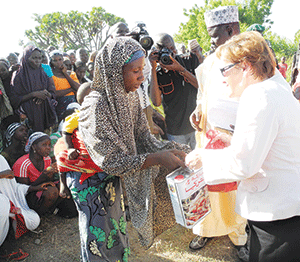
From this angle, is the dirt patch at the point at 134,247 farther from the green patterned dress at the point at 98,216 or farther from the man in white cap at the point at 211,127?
the green patterned dress at the point at 98,216

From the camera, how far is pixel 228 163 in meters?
1.39

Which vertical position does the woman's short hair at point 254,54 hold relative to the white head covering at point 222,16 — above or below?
below

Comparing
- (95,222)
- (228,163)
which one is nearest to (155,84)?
(95,222)

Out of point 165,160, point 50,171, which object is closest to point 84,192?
point 165,160

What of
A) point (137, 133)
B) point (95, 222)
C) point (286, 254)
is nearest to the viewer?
point (286, 254)

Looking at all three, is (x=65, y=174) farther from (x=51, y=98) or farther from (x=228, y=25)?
(x=51, y=98)

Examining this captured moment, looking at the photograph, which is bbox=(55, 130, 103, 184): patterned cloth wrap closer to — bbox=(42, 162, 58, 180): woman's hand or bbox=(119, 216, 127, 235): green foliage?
bbox=(119, 216, 127, 235): green foliage

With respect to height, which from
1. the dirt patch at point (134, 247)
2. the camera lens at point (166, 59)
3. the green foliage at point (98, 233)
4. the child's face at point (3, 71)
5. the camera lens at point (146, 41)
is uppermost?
the camera lens at point (146, 41)

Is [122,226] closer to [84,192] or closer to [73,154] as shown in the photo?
[84,192]

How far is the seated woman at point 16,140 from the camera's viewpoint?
12.7 ft

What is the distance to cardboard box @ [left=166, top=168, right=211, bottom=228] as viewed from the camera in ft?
5.00

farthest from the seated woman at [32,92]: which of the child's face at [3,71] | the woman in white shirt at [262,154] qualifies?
the woman in white shirt at [262,154]

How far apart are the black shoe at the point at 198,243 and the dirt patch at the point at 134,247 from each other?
4cm

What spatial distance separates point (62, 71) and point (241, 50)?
14.3ft
